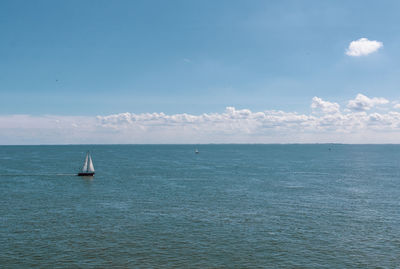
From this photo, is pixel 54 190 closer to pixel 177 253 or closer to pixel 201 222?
pixel 201 222

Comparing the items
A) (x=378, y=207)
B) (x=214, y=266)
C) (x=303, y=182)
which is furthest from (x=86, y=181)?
(x=378, y=207)

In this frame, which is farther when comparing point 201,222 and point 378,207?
point 378,207

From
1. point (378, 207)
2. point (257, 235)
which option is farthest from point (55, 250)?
point (378, 207)

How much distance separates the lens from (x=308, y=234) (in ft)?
170

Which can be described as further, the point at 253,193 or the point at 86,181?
the point at 86,181

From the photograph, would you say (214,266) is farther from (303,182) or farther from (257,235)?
(303,182)

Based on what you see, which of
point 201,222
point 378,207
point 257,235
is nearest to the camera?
point 257,235

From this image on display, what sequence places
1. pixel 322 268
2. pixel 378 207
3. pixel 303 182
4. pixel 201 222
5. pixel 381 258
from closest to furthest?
1. pixel 322 268
2. pixel 381 258
3. pixel 201 222
4. pixel 378 207
5. pixel 303 182

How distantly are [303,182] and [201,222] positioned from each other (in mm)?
61105

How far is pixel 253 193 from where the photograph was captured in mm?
87375

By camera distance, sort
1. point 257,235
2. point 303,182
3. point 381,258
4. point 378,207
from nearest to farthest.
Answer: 1. point 381,258
2. point 257,235
3. point 378,207
4. point 303,182

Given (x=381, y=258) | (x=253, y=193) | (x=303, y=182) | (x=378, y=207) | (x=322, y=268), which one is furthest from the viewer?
(x=303, y=182)

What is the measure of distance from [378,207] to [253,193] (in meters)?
29.9

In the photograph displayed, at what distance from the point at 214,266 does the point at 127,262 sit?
11154mm
